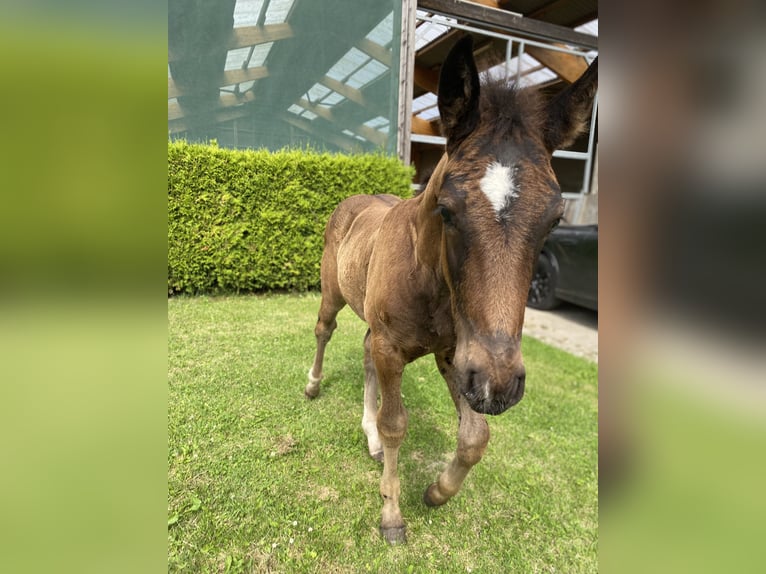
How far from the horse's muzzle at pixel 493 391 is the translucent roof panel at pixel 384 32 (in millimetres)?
8638

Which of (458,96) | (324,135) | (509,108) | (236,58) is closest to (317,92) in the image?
(324,135)

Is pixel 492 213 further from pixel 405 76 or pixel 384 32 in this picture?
pixel 384 32

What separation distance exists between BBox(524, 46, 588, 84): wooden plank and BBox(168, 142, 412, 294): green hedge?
510cm

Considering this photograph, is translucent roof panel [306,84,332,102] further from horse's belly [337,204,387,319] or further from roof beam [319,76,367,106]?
horse's belly [337,204,387,319]

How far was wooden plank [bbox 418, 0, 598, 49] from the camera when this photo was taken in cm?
819

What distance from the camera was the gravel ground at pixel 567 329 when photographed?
6055 millimetres

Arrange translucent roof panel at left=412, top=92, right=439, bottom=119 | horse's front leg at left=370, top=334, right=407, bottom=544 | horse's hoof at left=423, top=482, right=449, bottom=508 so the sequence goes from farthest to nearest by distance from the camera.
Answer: translucent roof panel at left=412, top=92, right=439, bottom=119, horse's hoof at left=423, top=482, right=449, bottom=508, horse's front leg at left=370, top=334, right=407, bottom=544

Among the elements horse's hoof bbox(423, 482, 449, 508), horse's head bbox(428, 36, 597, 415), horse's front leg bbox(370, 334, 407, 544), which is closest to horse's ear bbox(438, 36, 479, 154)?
horse's head bbox(428, 36, 597, 415)

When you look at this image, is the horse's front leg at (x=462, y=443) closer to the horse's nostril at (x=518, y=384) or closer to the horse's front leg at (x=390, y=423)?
the horse's front leg at (x=390, y=423)

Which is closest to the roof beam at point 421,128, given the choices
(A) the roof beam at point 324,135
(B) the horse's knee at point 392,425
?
(A) the roof beam at point 324,135

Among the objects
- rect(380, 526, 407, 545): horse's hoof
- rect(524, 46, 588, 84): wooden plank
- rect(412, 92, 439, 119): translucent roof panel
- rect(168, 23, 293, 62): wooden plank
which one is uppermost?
rect(524, 46, 588, 84): wooden plank

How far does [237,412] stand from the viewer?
10.9ft
